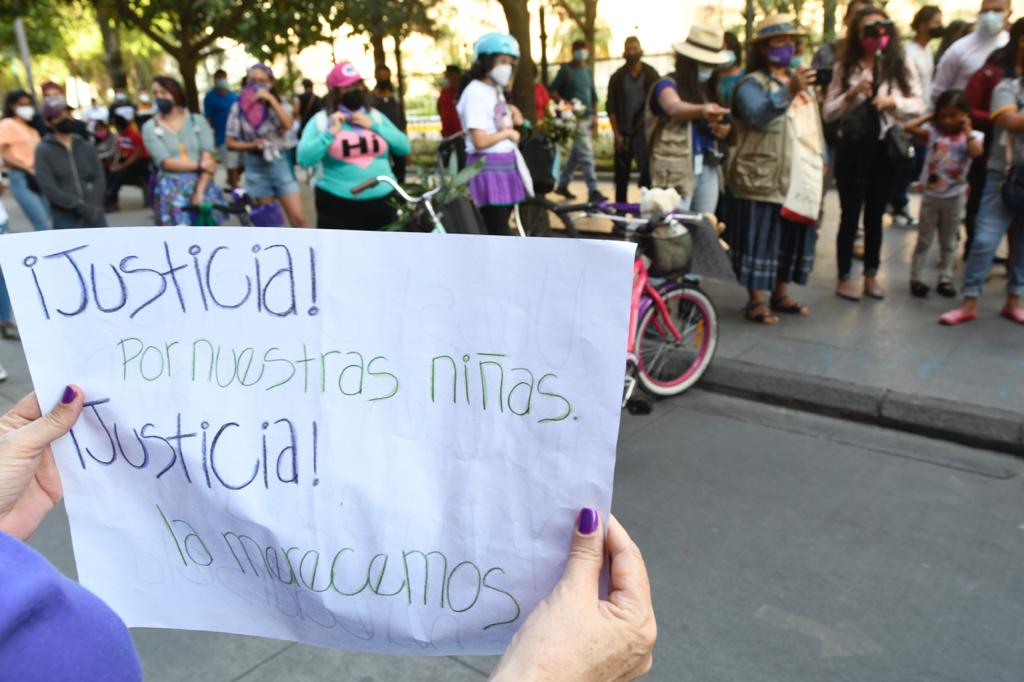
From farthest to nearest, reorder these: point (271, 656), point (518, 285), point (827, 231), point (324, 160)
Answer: point (827, 231) < point (324, 160) < point (271, 656) < point (518, 285)

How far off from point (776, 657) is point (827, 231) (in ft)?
22.5

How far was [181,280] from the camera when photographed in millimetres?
1275

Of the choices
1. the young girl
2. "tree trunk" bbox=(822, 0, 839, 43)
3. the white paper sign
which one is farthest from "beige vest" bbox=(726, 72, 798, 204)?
"tree trunk" bbox=(822, 0, 839, 43)

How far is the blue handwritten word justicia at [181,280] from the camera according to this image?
125 centimetres

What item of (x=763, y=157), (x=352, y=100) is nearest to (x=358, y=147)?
(x=352, y=100)

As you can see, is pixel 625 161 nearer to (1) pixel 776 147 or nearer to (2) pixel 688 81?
(2) pixel 688 81

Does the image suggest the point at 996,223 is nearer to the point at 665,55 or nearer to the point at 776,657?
the point at 776,657

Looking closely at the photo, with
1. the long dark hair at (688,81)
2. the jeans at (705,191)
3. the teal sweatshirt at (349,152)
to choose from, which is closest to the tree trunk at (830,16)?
the jeans at (705,191)

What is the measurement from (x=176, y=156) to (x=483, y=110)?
2.98 m

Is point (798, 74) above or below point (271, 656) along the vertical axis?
above

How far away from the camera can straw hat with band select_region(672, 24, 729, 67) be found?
547 cm

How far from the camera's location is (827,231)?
8.70 meters

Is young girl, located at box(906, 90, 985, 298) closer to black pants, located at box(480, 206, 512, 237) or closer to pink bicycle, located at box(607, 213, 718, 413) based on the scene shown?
pink bicycle, located at box(607, 213, 718, 413)

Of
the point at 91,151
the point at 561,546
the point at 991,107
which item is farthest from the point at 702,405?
the point at 91,151
